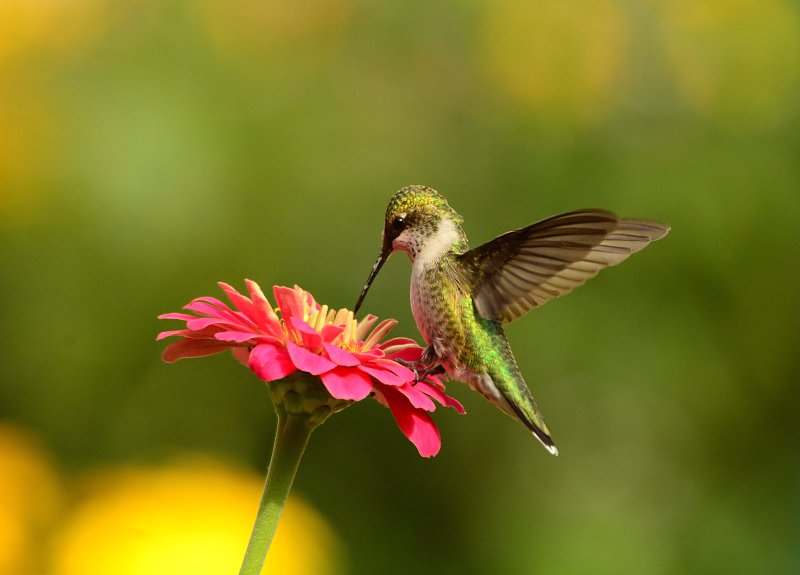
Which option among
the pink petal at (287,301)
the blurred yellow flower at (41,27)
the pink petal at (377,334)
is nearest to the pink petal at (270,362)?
the pink petal at (287,301)

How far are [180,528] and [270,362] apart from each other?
1.50 meters

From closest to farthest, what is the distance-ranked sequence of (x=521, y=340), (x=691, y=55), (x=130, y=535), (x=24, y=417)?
(x=130, y=535) → (x=24, y=417) → (x=521, y=340) → (x=691, y=55)

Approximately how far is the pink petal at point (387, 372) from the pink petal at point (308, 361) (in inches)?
2.0

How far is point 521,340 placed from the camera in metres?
3.13

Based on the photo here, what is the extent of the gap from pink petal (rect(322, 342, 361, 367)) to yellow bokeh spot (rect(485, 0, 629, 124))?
8.58ft

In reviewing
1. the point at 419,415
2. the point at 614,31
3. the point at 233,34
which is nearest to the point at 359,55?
the point at 233,34

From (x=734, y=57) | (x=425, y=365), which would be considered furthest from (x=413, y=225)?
(x=734, y=57)

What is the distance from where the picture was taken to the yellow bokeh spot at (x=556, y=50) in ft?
11.9

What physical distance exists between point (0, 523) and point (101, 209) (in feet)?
3.28

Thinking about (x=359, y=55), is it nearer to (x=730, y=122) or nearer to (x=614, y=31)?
(x=614, y=31)

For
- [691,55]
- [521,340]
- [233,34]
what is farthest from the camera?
[691,55]

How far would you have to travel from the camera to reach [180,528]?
2.40 m

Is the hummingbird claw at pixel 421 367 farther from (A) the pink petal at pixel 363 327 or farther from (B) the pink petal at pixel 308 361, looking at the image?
(B) the pink petal at pixel 308 361

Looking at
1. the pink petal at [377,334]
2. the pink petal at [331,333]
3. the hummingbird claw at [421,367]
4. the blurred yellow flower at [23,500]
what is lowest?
the blurred yellow flower at [23,500]
